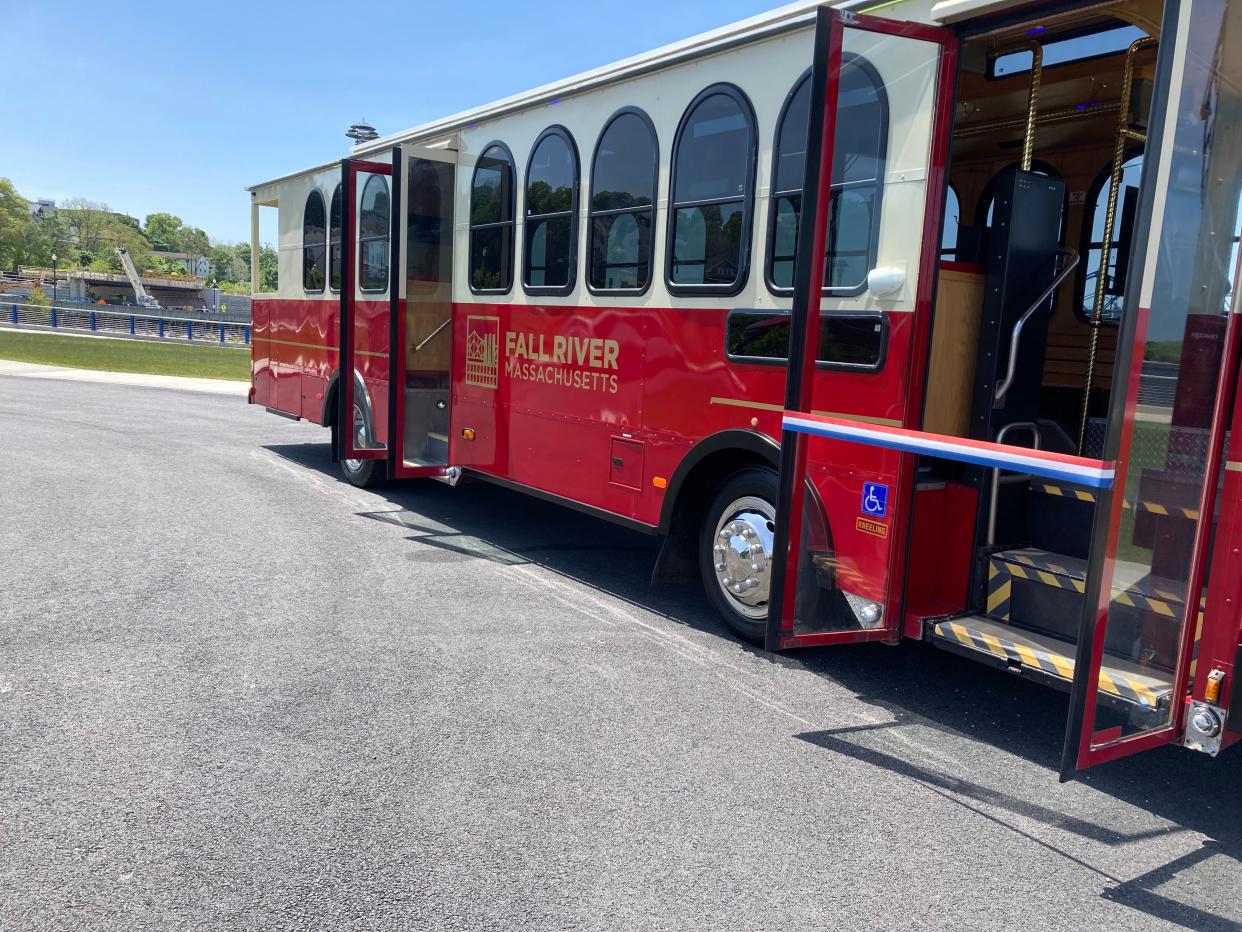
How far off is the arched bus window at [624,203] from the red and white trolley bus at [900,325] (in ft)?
0.07

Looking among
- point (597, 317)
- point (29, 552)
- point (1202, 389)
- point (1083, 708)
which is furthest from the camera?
point (29, 552)

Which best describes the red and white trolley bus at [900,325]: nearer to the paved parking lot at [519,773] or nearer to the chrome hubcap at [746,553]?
the chrome hubcap at [746,553]

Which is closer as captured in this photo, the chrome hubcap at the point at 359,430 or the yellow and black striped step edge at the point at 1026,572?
the yellow and black striped step edge at the point at 1026,572

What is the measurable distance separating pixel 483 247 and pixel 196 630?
3.46m

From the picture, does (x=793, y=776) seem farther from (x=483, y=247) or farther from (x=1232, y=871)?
(x=483, y=247)

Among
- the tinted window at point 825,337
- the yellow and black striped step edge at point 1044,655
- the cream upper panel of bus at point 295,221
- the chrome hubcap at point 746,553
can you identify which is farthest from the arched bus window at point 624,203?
the cream upper panel of bus at point 295,221

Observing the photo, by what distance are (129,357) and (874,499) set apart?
26601mm

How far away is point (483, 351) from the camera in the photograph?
7348 mm

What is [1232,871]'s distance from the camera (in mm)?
3209

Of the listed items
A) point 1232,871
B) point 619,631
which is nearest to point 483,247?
point 619,631

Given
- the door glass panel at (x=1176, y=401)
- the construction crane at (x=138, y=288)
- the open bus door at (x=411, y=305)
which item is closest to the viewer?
the door glass panel at (x=1176, y=401)

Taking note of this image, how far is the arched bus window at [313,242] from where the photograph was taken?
9664mm

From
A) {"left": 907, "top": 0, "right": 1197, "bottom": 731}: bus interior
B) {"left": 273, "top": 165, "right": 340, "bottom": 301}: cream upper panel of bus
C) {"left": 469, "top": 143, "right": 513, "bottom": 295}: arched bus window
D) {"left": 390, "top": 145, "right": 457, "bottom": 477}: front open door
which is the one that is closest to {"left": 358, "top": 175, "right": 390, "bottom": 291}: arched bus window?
{"left": 273, "top": 165, "right": 340, "bottom": 301}: cream upper panel of bus

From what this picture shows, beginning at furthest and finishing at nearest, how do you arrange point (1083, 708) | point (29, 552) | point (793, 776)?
point (29, 552) < point (793, 776) < point (1083, 708)
